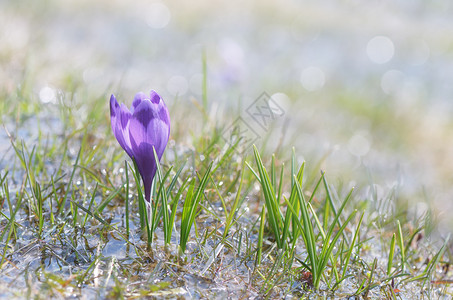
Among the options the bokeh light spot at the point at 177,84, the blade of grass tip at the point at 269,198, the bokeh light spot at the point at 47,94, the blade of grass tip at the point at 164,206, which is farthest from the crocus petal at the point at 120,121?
the bokeh light spot at the point at 177,84

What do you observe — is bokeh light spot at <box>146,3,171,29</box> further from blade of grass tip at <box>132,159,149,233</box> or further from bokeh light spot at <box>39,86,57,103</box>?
blade of grass tip at <box>132,159,149,233</box>

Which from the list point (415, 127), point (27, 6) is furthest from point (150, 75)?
point (415, 127)

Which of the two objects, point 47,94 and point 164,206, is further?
point 47,94

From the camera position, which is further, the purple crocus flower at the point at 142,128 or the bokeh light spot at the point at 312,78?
the bokeh light spot at the point at 312,78

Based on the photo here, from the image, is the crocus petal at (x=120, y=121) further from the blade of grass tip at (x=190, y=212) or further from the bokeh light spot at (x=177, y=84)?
the bokeh light spot at (x=177, y=84)

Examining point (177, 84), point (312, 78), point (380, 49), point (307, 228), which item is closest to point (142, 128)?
point (307, 228)

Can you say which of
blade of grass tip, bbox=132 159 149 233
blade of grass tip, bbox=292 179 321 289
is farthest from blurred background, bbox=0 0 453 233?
blade of grass tip, bbox=292 179 321 289

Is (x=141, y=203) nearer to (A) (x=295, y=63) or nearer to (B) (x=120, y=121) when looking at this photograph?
(B) (x=120, y=121)
